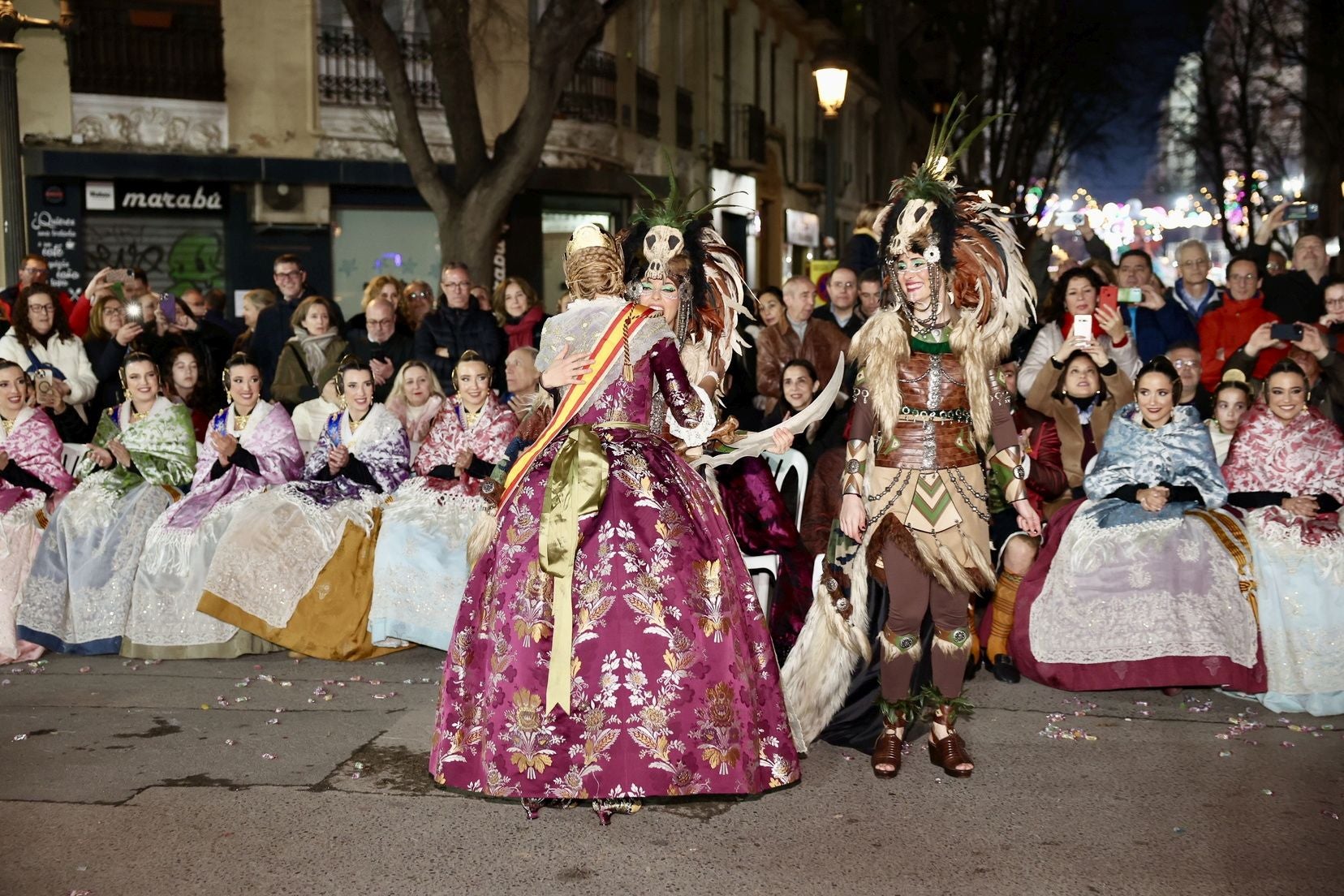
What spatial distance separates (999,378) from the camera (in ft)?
17.1

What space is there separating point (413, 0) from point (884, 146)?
6952 mm

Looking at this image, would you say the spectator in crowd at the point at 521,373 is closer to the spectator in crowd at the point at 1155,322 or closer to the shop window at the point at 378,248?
the spectator in crowd at the point at 1155,322

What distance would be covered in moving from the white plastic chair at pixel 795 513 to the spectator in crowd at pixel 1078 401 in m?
1.26

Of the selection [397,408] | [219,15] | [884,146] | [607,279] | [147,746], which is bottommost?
[147,746]

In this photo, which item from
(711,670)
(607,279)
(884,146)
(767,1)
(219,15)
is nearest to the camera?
(711,670)

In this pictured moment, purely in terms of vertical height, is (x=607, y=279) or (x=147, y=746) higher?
(x=607, y=279)

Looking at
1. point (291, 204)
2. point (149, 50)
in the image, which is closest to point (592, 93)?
point (291, 204)

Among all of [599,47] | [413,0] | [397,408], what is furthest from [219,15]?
[397,408]

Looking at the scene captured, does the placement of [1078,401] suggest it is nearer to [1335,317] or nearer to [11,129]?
[1335,317]

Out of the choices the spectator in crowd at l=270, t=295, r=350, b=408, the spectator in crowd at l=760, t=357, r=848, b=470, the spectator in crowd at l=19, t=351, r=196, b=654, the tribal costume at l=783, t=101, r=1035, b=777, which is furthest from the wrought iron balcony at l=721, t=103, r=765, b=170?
the tribal costume at l=783, t=101, r=1035, b=777

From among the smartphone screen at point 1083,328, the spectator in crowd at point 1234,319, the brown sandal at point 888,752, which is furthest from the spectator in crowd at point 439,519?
the spectator in crowd at point 1234,319

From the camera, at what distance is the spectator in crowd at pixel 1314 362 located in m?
7.29

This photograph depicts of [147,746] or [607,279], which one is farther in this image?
[147,746]

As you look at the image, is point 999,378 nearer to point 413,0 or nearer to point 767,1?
point 413,0
